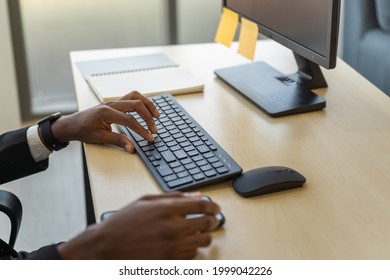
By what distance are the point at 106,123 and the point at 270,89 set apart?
459mm

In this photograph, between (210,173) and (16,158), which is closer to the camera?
(210,173)

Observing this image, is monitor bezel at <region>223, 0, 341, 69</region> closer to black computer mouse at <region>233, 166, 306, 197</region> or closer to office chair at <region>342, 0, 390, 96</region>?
black computer mouse at <region>233, 166, 306, 197</region>

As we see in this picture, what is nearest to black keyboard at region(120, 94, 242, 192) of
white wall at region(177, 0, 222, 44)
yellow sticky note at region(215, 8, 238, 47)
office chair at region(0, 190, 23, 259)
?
office chair at region(0, 190, 23, 259)

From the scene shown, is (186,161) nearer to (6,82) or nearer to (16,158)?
(16,158)

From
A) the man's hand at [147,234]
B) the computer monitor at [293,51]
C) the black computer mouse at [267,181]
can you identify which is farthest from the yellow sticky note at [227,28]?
the man's hand at [147,234]

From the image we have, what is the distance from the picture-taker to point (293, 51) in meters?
1.44

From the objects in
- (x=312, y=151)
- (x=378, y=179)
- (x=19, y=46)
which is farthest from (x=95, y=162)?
(x=19, y=46)

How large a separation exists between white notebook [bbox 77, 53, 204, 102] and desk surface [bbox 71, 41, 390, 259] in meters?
0.03

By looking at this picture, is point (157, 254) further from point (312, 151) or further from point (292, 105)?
point (292, 105)

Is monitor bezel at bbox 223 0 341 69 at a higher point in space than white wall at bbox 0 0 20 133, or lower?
higher

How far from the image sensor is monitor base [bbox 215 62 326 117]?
1417 mm

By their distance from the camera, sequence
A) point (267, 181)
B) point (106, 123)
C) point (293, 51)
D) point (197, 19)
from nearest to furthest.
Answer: point (267, 181) < point (106, 123) < point (293, 51) < point (197, 19)

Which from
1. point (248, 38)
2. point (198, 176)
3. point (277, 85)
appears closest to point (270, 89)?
point (277, 85)

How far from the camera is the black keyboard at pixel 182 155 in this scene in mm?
1082
